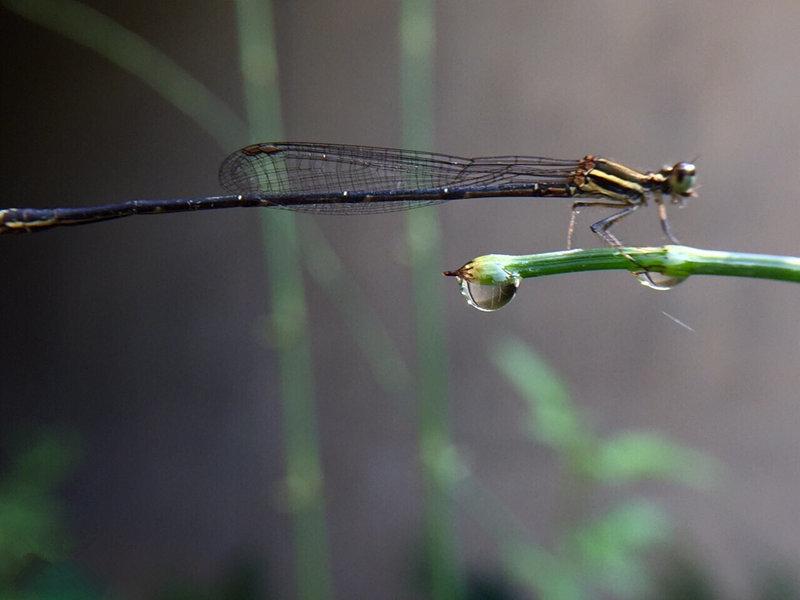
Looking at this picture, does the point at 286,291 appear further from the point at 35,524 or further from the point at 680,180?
the point at 680,180

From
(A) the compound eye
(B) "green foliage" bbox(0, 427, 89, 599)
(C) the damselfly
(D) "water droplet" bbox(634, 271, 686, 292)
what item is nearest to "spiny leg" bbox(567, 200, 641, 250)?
(C) the damselfly

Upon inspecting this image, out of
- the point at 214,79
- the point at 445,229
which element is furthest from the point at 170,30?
the point at 445,229

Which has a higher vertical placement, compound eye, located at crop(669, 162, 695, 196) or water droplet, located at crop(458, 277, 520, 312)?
compound eye, located at crop(669, 162, 695, 196)

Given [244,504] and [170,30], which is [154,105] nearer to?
[170,30]

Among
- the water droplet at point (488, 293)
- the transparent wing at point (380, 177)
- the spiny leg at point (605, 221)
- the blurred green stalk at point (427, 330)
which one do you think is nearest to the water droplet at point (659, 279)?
the water droplet at point (488, 293)

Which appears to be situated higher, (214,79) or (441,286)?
(214,79)

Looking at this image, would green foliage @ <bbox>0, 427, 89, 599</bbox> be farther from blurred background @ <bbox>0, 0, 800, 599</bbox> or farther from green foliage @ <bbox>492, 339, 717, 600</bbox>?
green foliage @ <bbox>492, 339, 717, 600</bbox>

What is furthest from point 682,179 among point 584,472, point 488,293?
point 488,293
